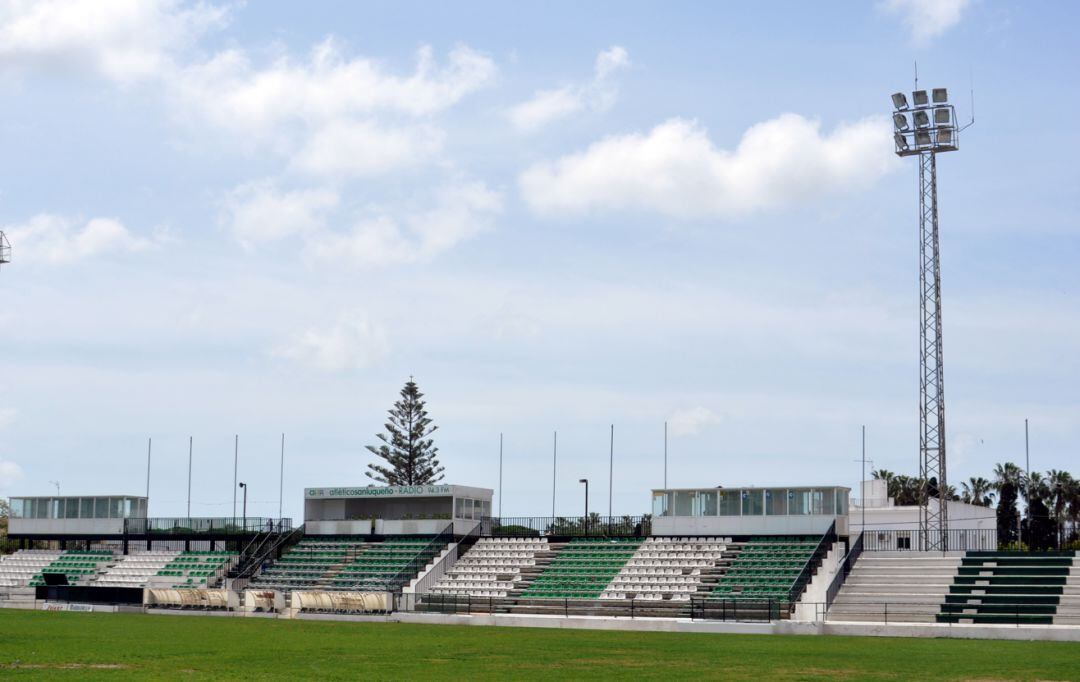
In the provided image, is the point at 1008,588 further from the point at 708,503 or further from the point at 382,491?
the point at 382,491

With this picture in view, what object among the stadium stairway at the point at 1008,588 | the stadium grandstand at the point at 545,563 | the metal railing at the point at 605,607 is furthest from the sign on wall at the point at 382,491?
the stadium stairway at the point at 1008,588

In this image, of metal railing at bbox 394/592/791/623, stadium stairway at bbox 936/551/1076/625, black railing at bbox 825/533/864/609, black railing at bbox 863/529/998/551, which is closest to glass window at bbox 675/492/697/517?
black railing at bbox 825/533/864/609

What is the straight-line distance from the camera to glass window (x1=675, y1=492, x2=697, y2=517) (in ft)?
216

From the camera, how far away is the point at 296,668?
96.1 ft

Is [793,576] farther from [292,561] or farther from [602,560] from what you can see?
[292,561]

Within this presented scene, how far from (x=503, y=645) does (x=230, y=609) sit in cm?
2899

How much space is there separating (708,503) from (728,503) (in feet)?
3.47

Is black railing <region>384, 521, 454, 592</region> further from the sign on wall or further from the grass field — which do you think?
the grass field

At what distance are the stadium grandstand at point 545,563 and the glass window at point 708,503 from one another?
0.07m

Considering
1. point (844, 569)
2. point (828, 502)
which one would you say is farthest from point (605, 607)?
point (828, 502)

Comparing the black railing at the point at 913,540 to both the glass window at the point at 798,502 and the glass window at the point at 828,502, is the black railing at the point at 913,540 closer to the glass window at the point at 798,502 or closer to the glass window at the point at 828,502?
the glass window at the point at 828,502

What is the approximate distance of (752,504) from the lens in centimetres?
6388

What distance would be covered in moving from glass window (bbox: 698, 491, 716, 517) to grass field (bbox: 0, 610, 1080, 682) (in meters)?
18.2

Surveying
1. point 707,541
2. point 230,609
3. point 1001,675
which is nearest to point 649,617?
point 707,541
